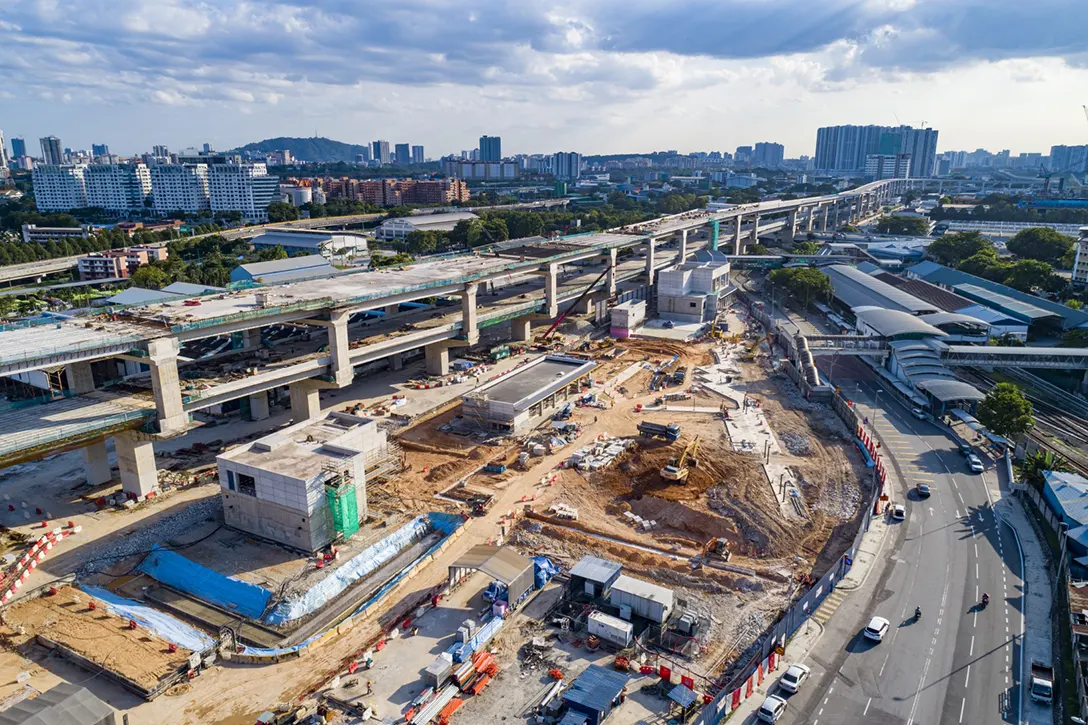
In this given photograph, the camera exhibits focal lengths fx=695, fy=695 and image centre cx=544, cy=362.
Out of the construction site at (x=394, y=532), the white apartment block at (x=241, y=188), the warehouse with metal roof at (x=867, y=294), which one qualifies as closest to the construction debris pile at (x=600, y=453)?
the construction site at (x=394, y=532)

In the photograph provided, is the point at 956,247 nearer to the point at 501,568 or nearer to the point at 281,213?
the point at 501,568

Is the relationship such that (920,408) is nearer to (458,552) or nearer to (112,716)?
(458,552)

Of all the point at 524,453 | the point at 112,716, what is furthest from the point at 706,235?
the point at 112,716

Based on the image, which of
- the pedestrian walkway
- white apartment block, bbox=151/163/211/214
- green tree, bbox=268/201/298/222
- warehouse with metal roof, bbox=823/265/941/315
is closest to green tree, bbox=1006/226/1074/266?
warehouse with metal roof, bbox=823/265/941/315

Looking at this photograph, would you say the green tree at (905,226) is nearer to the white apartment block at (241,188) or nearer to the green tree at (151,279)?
the green tree at (151,279)

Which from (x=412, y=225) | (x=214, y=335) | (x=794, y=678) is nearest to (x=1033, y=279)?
(x=794, y=678)

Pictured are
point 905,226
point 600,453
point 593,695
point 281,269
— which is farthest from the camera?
point 905,226

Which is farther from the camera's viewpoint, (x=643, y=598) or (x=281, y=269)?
(x=281, y=269)
